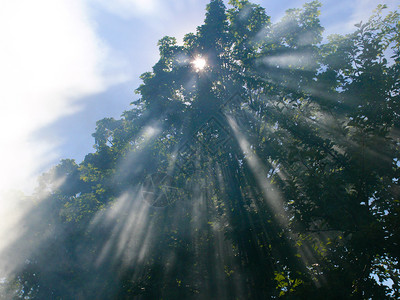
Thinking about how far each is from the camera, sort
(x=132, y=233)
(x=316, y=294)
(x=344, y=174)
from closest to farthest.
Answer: (x=316, y=294), (x=344, y=174), (x=132, y=233)

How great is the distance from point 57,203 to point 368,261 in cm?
1937

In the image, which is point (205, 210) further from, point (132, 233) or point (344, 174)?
point (344, 174)

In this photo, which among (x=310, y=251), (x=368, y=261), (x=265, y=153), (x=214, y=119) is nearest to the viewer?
(x=368, y=261)

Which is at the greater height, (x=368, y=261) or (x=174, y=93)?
(x=174, y=93)

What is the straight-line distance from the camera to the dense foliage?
16.3ft

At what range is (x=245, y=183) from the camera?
32.2 feet

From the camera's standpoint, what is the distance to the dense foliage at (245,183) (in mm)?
4953

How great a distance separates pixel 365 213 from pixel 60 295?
50.5 feet

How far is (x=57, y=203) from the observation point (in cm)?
1770

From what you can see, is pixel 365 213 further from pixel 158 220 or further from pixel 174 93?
pixel 174 93

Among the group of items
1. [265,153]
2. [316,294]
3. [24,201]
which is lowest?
[316,294]

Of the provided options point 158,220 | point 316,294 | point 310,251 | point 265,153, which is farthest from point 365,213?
point 158,220

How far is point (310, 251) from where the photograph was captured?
9.25 m

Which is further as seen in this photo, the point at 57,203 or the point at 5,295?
the point at 57,203
